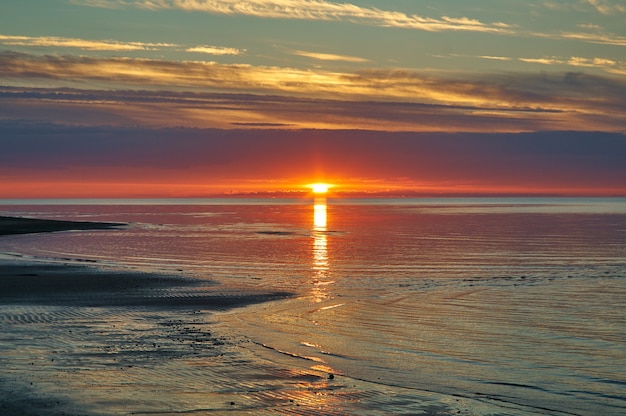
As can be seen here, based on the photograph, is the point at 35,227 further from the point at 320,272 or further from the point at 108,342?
the point at 108,342

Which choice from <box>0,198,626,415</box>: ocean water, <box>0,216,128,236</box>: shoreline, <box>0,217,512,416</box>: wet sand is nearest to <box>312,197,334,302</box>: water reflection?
<box>0,198,626,415</box>: ocean water

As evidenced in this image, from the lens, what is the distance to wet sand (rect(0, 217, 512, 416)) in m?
15.7

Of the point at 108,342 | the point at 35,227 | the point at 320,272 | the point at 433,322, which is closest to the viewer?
the point at 108,342

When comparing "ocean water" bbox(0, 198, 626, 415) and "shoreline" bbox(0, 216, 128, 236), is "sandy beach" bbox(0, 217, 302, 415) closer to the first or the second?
"ocean water" bbox(0, 198, 626, 415)

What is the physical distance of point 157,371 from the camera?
18.6 m

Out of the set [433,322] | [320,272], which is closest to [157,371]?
[433,322]

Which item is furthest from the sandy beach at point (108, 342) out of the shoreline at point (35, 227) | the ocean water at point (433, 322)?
the shoreline at point (35, 227)

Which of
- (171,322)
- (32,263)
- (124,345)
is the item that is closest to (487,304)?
(171,322)

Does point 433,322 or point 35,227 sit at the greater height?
point 433,322

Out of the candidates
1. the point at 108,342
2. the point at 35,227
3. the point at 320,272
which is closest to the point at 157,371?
the point at 108,342

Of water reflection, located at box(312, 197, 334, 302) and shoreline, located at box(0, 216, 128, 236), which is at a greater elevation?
water reflection, located at box(312, 197, 334, 302)

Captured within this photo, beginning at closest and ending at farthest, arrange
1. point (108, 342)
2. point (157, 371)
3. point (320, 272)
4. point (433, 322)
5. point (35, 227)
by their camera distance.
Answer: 1. point (157, 371)
2. point (108, 342)
3. point (433, 322)
4. point (320, 272)
5. point (35, 227)

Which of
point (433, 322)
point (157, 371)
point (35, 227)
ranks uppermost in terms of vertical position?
point (157, 371)

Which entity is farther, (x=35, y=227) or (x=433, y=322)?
(x=35, y=227)
